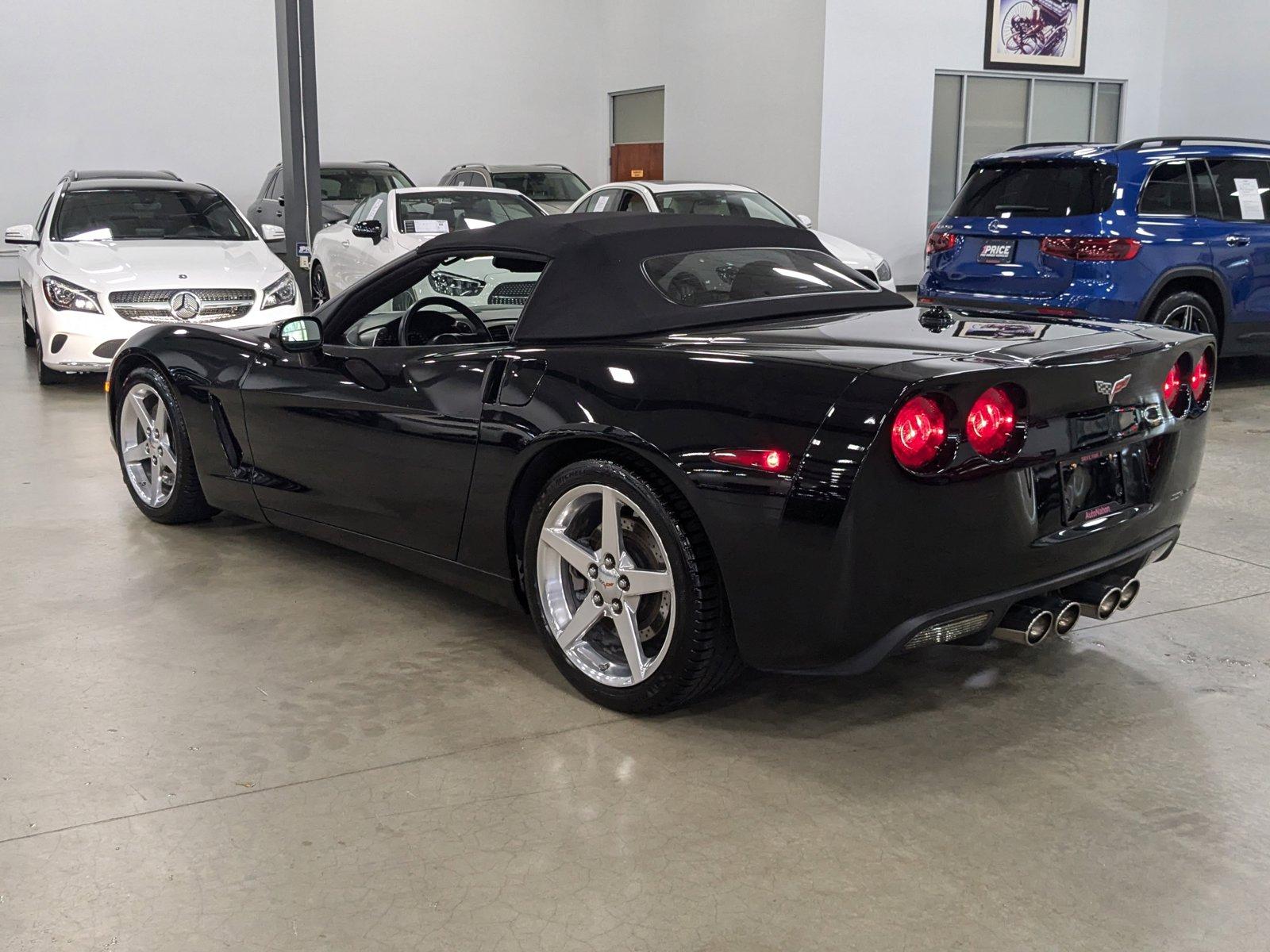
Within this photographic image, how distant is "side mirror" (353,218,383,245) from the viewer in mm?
10766

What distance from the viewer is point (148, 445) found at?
16.8 ft

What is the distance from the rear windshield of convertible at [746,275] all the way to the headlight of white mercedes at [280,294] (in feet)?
18.3

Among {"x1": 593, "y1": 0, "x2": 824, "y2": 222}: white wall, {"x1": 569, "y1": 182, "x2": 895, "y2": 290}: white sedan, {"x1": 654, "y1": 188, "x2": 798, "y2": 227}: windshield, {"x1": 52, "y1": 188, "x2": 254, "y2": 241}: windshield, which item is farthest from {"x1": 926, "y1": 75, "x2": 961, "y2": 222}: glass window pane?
{"x1": 52, "y1": 188, "x2": 254, "y2": 241}: windshield

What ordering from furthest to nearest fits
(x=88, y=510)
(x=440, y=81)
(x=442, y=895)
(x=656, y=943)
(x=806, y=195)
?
(x=440, y=81) < (x=806, y=195) < (x=88, y=510) < (x=442, y=895) < (x=656, y=943)

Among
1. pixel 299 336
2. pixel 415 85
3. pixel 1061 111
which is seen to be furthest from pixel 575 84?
pixel 299 336

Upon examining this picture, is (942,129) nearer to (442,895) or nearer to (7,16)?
(7,16)

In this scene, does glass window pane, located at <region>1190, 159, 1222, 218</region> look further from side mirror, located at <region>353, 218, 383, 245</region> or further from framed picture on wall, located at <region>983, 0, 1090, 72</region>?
framed picture on wall, located at <region>983, 0, 1090, 72</region>

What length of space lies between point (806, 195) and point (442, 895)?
13854mm

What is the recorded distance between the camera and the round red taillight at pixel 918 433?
8.84 feet

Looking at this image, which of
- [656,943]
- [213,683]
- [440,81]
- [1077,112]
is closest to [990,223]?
[213,683]

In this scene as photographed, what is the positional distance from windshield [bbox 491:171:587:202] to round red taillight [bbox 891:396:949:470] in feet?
44.7

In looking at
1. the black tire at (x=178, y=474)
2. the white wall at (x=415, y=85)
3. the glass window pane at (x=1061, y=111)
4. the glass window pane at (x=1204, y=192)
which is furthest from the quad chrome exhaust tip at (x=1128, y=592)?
the glass window pane at (x=1061, y=111)

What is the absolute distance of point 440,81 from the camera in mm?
19938

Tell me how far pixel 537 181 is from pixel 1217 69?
8870 millimetres
